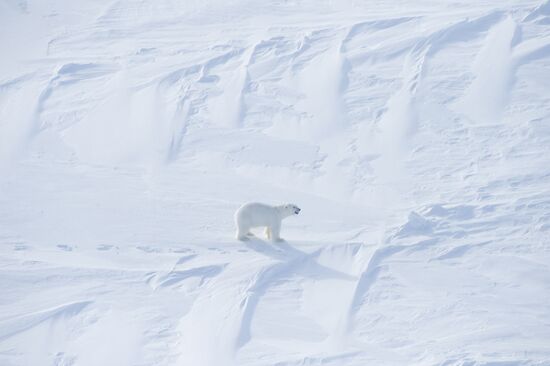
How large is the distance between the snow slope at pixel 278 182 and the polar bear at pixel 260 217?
202 mm

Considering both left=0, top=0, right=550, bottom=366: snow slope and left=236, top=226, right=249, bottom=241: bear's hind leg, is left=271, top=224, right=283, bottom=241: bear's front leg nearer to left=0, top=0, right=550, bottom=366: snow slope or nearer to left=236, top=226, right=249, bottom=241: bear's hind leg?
left=0, top=0, right=550, bottom=366: snow slope

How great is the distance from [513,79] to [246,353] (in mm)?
7451

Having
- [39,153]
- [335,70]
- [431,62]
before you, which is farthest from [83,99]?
[431,62]

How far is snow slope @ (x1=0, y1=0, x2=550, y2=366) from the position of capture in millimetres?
8469

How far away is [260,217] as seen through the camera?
386 inches

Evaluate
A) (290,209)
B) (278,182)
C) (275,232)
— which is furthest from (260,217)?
(278,182)

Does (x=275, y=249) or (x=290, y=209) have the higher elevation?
(x=290, y=209)

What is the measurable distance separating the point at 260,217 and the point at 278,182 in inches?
69.6

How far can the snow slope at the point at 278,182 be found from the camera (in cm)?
847

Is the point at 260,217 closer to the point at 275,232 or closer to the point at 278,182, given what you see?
the point at 275,232

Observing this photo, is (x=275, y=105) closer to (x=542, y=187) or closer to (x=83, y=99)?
(x=83, y=99)

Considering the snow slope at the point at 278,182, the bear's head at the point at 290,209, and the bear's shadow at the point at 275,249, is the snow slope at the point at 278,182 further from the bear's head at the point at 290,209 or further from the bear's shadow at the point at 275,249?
the bear's head at the point at 290,209

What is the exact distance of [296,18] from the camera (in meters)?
16.5

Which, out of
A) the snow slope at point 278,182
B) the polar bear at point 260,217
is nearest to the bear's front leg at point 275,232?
the polar bear at point 260,217
